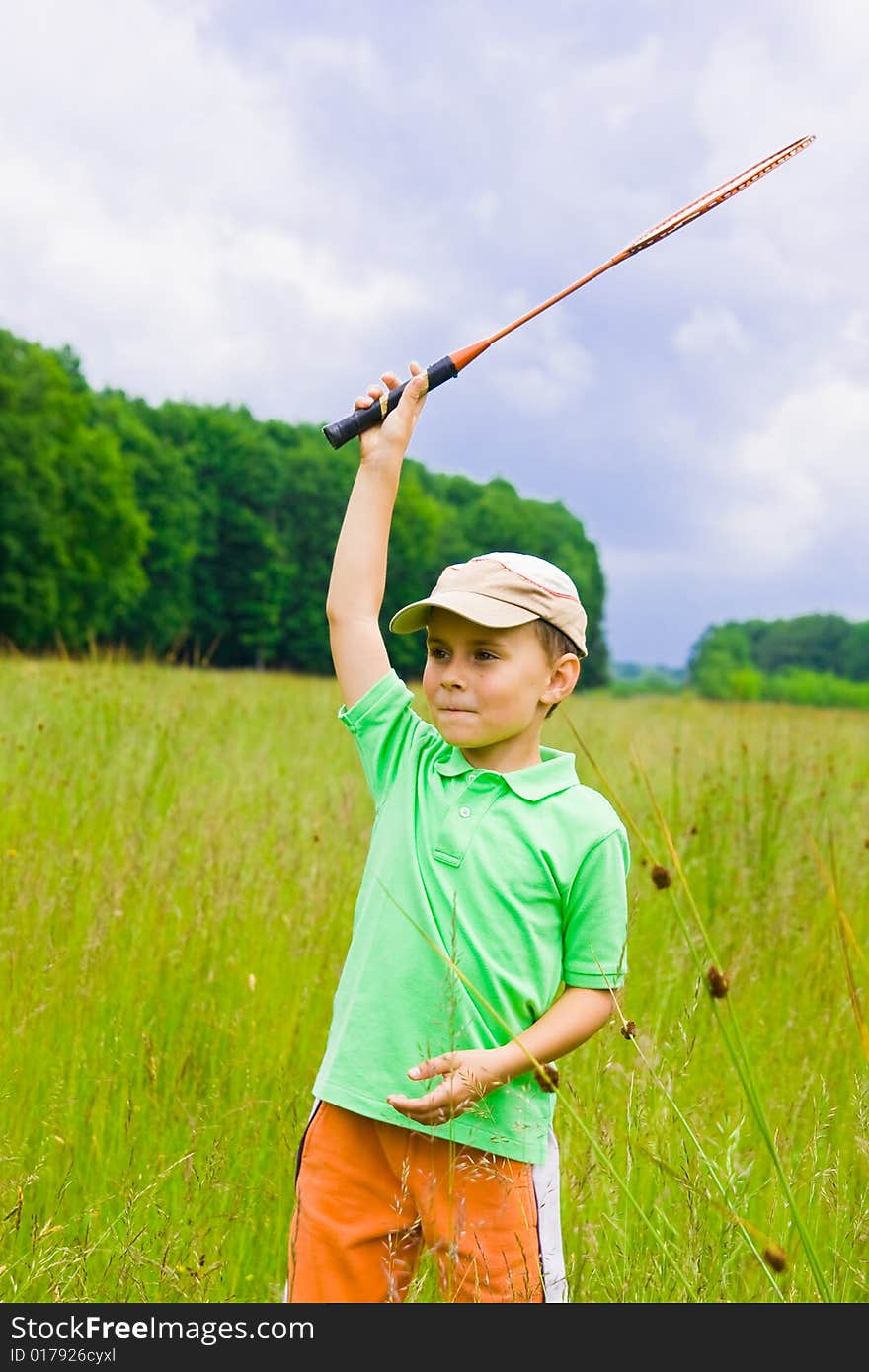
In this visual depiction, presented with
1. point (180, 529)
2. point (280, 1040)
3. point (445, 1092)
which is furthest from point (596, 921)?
point (180, 529)

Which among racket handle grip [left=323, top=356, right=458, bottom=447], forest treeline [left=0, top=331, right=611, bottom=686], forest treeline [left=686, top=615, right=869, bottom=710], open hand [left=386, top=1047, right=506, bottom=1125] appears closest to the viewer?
open hand [left=386, top=1047, right=506, bottom=1125]

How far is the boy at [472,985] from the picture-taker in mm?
1517

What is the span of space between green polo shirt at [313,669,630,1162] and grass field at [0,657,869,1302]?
14 centimetres

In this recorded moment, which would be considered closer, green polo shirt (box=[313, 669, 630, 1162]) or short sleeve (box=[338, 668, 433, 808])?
green polo shirt (box=[313, 669, 630, 1162])

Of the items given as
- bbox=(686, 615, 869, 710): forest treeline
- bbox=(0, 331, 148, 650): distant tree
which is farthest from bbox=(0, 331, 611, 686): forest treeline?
bbox=(686, 615, 869, 710): forest treeline

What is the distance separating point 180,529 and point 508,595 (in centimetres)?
4338

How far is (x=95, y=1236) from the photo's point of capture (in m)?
1.99

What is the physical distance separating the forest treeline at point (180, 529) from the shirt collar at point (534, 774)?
32.7 meters

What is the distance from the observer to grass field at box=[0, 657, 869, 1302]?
1594mm

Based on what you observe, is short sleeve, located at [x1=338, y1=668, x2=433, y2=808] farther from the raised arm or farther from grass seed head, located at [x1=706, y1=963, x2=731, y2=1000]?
grass seed head, located at [x1=706, y1=963, x2=731, y2=1000]

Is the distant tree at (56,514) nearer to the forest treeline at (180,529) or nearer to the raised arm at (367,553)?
the forest treeline at (180,529)

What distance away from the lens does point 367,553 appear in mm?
1795

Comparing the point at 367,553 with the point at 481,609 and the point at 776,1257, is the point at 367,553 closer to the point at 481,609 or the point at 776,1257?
the point at 481,609

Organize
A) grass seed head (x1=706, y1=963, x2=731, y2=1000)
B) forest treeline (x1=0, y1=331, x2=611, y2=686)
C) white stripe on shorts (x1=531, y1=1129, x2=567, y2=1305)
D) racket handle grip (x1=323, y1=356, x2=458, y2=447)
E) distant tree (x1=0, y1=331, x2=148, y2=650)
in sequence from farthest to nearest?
forest treeline (x1=0, y1=331, x2=611, y2=686)
distant tree (x1=0, y1=331, x2=148, y2=650)
racket handle grip (x1=323, y1=356, x2=458, y2=447)
white stripe on shorts (x1=531, y1=1129, x2=567, y2=1305)
grass seed head (x1=706, y1=963, x2=731, y2=1000)
